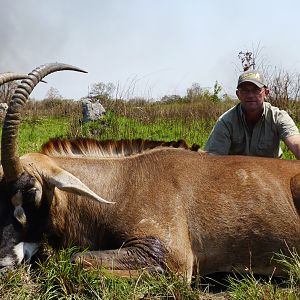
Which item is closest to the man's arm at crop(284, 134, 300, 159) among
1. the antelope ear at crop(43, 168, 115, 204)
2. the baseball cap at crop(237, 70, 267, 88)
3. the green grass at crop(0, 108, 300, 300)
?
the baseball cap at crop(237, 70, 267, 88)

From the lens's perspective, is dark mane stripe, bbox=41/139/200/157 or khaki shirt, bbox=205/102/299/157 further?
khaki shirt, bbox=205/102/299/157

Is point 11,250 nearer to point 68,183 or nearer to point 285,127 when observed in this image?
point 68,183

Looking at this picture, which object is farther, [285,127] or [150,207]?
[285,127]

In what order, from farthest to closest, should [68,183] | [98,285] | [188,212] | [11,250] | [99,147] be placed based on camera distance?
1. [99,147]
2. [188,212]
3. [68,183]
4. [11,250]
5. [98,285]

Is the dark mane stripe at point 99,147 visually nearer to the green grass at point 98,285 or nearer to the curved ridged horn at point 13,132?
the curved ridged horn at point 13,132

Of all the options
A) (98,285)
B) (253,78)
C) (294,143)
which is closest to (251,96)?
(253,78)

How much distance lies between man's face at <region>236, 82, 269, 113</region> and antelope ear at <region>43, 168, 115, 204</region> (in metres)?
3.13

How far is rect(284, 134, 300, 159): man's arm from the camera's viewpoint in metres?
6.67

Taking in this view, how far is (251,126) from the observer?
7352mm

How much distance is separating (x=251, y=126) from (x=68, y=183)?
346 centimetres

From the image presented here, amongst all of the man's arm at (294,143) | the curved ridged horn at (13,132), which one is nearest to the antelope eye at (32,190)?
the curved ridged horn at (13,132)

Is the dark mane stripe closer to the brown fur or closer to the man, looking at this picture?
the brown fur

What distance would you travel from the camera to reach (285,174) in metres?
5.35

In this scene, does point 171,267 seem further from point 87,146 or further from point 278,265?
point 87,146
